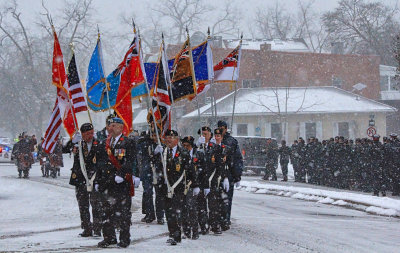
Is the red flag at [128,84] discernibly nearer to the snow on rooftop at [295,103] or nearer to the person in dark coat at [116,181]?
the person in dark coat at [116,181]

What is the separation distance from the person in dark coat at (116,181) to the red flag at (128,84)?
0.93 meters

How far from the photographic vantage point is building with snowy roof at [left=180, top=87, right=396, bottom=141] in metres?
51.8

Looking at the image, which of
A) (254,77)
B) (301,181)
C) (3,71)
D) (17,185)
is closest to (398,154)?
(301,181)

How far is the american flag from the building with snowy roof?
1563 inches

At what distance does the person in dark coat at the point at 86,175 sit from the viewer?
33.8 feet

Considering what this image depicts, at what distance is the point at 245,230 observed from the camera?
1201 centimetres

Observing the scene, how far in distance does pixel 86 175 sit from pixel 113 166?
2.59ft

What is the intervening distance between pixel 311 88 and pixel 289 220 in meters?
43.5

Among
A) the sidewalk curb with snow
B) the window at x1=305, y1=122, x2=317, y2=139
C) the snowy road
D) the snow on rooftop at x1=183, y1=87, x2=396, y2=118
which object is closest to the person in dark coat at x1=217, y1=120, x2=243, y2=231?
the snowy road

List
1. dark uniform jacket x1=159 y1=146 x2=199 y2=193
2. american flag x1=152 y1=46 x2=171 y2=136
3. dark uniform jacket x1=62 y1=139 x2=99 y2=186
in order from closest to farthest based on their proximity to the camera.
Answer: dark uniform jacket x1=62 y1=139 x2=99 y2=186 < dark uniform jacket x1=159 y1=146 x2=199 y2=193 < american flag x1=152 y1=46 x2=171 y2=136

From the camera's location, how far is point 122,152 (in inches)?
380

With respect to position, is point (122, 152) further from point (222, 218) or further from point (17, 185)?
point (17, 185)

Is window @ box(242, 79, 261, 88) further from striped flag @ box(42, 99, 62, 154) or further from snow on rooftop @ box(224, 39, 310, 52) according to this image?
striped flag @ box(42, 99, 62, 154)

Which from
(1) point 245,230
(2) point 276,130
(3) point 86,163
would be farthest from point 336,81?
(3) point 86,163
